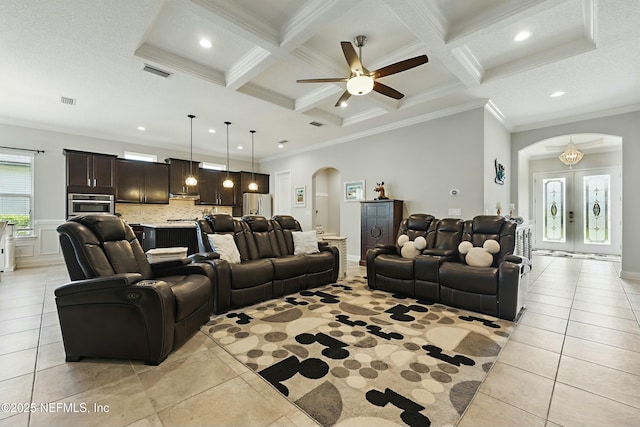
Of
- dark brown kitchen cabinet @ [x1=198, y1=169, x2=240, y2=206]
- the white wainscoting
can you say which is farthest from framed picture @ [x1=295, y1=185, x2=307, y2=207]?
the white wainscoting

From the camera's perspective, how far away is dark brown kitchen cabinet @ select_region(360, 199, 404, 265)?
→ 5410 mm

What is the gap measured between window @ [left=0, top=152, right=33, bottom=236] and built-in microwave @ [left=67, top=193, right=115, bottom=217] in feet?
2.59

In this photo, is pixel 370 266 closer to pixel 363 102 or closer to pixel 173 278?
pixel 173 278

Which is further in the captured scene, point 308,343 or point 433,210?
point 433,210

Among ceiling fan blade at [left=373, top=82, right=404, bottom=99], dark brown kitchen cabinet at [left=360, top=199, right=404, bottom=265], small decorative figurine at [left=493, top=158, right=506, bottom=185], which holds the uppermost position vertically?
ceiling fan blade at [left=373, top=82, right=404, bottom=99]

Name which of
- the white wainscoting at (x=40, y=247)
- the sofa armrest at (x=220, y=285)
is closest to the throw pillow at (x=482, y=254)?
the sofa armrest at (x=220, y=285)

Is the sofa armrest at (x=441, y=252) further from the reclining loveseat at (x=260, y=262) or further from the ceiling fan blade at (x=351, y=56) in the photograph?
the ceiling fan blade at (x=351, y=56)

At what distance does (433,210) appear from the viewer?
525 centimetres

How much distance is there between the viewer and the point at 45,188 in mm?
5953

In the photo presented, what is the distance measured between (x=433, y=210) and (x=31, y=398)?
5399 millimetres

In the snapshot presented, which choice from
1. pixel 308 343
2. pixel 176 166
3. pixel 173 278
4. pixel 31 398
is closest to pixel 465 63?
pixel 308 343

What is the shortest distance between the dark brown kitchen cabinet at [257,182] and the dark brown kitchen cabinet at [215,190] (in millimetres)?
217

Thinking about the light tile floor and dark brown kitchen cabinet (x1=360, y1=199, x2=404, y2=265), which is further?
dark brown kitchen cabinet (x1=360, y1=199, x2=404, y2=265)

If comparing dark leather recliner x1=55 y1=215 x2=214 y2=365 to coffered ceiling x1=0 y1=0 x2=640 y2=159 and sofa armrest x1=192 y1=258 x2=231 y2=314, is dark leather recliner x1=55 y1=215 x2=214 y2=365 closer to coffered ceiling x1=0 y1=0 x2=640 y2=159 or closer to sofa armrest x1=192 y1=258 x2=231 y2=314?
sofa armrest x1=192 y1=258 x2=231 y2=314
